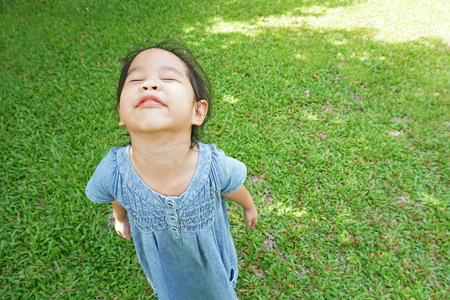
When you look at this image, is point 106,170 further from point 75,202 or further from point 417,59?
point 417,59

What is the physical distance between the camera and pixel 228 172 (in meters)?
1.41

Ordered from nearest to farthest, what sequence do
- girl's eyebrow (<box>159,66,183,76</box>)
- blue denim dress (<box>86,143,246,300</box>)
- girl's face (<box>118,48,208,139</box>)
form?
girl's face (<box>118,48,208,139</box>) < girl's eyebrow (<box>159,66,183,76</box>) < blue denim dress (<box>86,143,246,300</box>)

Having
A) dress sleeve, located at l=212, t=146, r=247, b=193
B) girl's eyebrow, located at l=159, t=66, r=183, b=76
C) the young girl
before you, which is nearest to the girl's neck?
the young girl

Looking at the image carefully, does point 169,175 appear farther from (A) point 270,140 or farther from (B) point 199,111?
(A) point 270,140

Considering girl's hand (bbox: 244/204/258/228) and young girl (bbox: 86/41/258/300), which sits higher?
young girl (bbox: 86/41/258/300)

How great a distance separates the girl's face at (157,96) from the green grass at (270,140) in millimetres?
1889

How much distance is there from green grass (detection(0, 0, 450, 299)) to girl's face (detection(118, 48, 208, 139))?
1.89 m

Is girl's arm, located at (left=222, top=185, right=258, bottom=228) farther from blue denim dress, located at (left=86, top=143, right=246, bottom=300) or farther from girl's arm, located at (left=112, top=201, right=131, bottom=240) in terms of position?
girl's arm, located at (left=112, top=201, right=131, bottom=240)

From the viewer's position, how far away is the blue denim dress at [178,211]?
1339mm

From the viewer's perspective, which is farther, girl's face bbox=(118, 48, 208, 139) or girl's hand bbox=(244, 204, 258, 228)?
girl's hand bbox=(244, 204, 258, 228)

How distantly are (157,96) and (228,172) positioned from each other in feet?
1.69

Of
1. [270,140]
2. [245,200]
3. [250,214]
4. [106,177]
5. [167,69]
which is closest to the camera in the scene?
[167,69]

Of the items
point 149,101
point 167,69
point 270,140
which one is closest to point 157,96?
point 149,101

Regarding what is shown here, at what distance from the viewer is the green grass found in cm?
257
